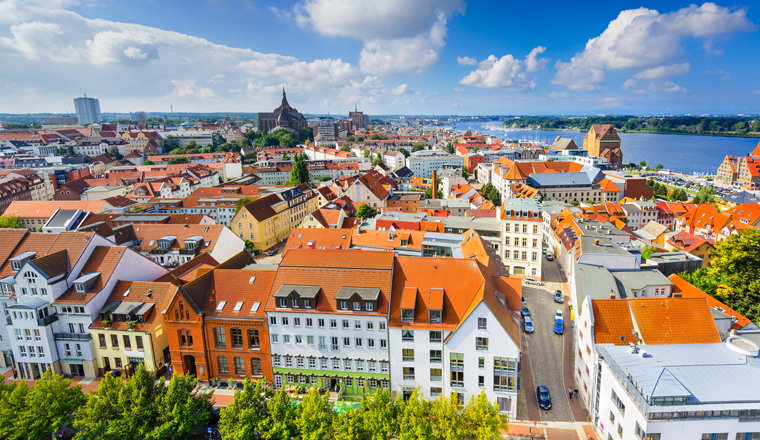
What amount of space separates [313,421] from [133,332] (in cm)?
2078

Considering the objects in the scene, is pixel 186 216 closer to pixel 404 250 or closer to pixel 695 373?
pixel 404 250

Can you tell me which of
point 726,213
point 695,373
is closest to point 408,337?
point 695,373

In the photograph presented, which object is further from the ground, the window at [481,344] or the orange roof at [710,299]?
the window at [481,344]

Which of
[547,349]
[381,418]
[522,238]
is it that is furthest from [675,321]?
[522,238]

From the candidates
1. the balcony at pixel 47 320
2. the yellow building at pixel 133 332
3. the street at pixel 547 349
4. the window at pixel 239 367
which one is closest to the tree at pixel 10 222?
the balcony at pixel 47 320

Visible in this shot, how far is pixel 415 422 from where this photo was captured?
24984 mm

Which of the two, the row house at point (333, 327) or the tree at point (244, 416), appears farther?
the row house at point (333, 327)

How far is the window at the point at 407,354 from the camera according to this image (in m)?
32.8

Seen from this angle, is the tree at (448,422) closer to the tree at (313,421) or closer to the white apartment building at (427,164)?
the tree at (313,421)

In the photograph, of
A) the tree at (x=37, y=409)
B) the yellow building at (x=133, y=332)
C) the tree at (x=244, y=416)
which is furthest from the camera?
the yellow building at (x=133, y=332)

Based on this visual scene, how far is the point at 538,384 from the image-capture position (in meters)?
35.5

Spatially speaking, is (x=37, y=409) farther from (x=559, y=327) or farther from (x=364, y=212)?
(x=364, y=212)

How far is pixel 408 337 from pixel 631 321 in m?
17.4

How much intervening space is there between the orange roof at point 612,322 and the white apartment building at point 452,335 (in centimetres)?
613
